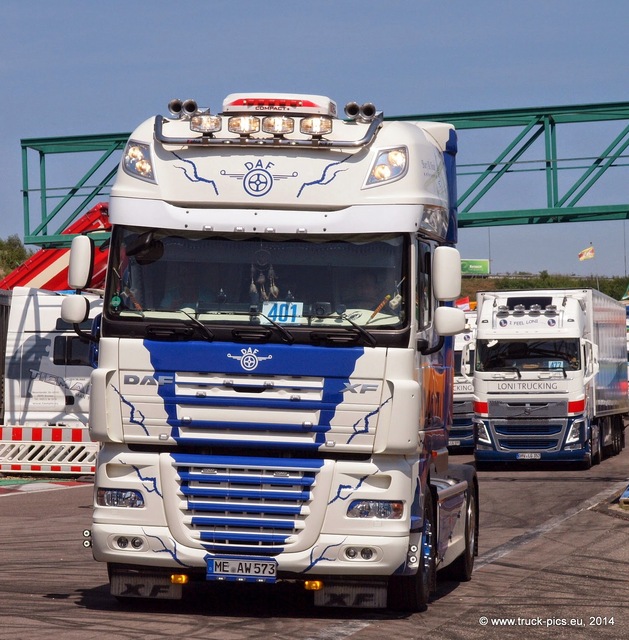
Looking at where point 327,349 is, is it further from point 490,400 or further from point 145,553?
point 490,400

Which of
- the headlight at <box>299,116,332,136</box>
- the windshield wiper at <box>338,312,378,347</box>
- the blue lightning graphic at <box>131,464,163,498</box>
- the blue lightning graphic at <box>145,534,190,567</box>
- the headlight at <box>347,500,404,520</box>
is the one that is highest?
the headlight at <box>299,116,332,136</box>

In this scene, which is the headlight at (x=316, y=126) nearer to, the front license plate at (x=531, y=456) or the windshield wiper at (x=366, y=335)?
the windshield wiper at (x=366, y=335)

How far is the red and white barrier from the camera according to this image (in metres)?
24.8

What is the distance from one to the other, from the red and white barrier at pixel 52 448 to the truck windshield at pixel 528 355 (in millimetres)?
8236

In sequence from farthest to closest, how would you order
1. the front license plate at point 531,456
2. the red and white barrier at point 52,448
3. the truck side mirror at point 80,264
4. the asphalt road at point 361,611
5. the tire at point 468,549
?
1. the front license plate at point 531,456
2. the red and white barrier at point 52,448
3. the tire at point 468,549
4. the truck side mirror at point 80,264
5. the asphalt road at point 361,611

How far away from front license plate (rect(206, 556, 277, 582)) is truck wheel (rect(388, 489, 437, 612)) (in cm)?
107

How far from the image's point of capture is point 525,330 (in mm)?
27969

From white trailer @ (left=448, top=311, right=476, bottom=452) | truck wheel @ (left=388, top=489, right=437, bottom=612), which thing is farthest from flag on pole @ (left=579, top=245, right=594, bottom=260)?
truck wheel @ (left=388, top=489, right=437, bottom=612)

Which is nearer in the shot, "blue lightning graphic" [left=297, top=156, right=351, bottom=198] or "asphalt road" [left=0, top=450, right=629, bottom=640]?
"asphalt road" [left=0, top=450, right=629, bottom=640]

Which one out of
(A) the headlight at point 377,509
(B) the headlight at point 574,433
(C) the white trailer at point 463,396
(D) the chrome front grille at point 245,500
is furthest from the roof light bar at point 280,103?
(C) the white trailer at point 463,396

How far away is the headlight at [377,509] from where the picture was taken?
9.76m

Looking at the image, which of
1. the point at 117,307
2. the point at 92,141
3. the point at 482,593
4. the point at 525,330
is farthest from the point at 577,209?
the point at 117,307

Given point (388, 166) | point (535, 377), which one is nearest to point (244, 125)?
point (388, 166)

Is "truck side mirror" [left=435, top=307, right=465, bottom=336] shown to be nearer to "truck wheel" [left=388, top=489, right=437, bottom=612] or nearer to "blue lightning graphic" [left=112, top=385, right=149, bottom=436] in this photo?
"truck wheel" [left=388, top=489, right=437, bottom=612]
